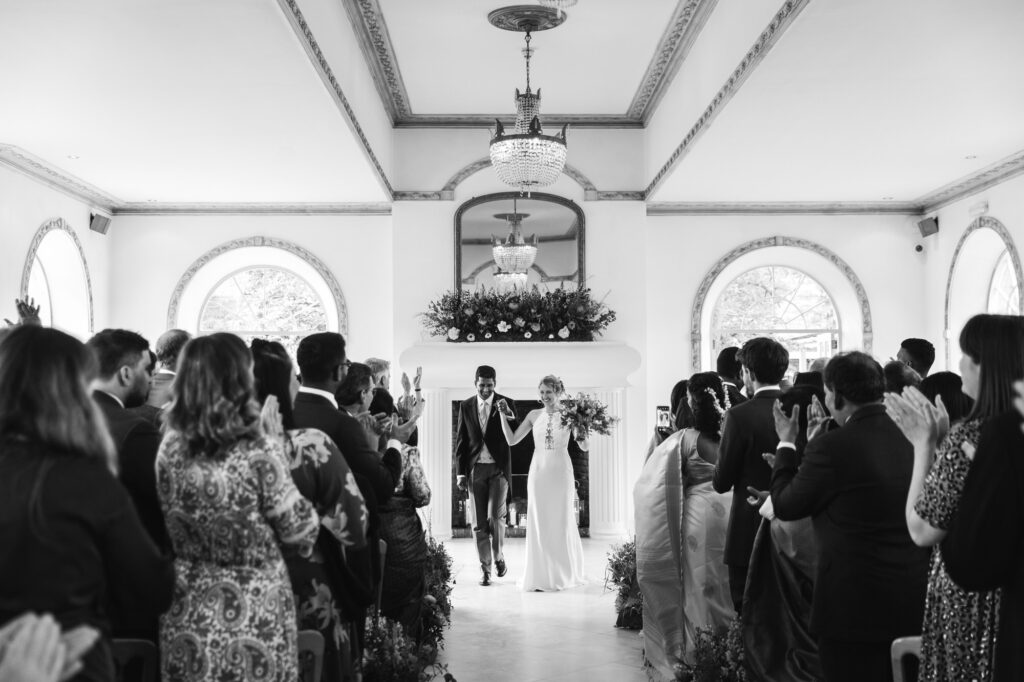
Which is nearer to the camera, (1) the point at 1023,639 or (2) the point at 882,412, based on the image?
(1) the point at 1023,639

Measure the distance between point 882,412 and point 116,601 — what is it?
240 cm

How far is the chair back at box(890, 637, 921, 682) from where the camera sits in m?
2.80

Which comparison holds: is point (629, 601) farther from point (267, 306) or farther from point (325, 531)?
point (267, 306)

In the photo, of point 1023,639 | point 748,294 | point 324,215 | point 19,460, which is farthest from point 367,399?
point 748,294

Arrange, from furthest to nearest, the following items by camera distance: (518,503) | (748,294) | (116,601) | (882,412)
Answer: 1. (748,294)
2. (518,503)
3. (882,412)
4. (116,601)

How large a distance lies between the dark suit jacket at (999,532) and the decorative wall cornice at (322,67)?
471 cm

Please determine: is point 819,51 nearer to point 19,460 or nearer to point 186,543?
point 186,543

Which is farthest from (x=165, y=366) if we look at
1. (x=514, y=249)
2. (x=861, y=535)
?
(x=514, y=249)

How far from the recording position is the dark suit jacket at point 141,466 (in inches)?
113

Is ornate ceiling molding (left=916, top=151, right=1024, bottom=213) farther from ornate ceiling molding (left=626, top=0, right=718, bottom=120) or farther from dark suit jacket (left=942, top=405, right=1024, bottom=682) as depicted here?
dark suit jacket (left=942, top=405, right=1024, bottom=682)

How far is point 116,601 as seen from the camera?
2.07m

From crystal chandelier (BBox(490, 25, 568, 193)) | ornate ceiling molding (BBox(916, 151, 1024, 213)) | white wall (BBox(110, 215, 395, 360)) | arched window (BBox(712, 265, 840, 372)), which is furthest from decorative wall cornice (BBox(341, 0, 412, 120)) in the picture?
ornate ceiling molding (BBox(916, 151, 1024, 213))

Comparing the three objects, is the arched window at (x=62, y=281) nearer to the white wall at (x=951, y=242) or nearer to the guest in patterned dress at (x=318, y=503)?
the guest in patterned dress at (x=318, y=503)

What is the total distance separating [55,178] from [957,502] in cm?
978
